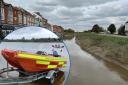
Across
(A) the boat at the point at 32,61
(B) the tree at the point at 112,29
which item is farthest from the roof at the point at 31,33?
(B) the tree at the point at 112,29

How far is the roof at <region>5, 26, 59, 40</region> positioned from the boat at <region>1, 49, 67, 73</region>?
0.21m

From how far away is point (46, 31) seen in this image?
3631 millimetres

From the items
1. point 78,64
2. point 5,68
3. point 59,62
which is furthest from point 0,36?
point 78,64

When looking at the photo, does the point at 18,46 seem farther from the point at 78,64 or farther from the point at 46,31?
the point at 78,64

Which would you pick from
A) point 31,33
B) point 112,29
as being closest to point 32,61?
point 31,33

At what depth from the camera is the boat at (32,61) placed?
3461mm

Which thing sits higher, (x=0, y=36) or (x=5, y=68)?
(x=0, y=36)

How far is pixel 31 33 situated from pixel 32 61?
357mm

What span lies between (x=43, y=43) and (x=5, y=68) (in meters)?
0.59

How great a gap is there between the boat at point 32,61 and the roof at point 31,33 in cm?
21

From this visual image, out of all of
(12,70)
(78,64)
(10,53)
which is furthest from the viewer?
(78,64)

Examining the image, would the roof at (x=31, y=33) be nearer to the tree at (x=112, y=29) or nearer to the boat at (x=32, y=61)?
the boat at (x=32, y=61)

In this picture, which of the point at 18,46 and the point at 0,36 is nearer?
the point at 18,46

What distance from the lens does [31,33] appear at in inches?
141
